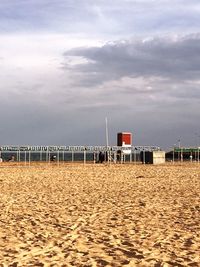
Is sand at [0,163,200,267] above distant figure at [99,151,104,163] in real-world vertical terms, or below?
below

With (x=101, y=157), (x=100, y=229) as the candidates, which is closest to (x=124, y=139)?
(x=101, y=157)

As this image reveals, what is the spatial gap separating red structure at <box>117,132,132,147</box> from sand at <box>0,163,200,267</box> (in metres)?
46.1

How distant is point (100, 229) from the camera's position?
11617mm

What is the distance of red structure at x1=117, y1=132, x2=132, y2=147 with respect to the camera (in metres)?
66.3

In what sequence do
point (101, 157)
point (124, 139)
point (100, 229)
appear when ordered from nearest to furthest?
point (100, 229), point (101, 157), point (124, 139)

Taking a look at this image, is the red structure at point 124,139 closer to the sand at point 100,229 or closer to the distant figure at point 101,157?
the distant figure at point 101,157

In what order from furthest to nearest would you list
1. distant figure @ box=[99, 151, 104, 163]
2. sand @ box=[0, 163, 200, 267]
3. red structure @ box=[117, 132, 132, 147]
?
red structure @ box=[117, 132, 132, 147]
distant figure @ box=[99, 151, 104, 163]
sand @ box=[0, 163, 200, 267]

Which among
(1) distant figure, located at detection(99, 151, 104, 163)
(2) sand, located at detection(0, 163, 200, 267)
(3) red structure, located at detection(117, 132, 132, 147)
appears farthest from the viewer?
(3) red structure, located at detection(117, 132, 132, 147)

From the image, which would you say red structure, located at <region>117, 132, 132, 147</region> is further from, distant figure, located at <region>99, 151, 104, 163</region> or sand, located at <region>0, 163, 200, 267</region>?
sand, located at <region>0, 163, 200, 267</region>

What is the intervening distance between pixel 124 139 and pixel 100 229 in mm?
54932

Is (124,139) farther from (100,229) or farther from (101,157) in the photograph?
(100,229)

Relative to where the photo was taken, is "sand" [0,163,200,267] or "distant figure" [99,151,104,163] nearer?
"sand" [0,163,200,267]

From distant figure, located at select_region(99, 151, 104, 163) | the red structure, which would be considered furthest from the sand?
the red structure

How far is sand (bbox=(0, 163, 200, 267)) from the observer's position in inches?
341
